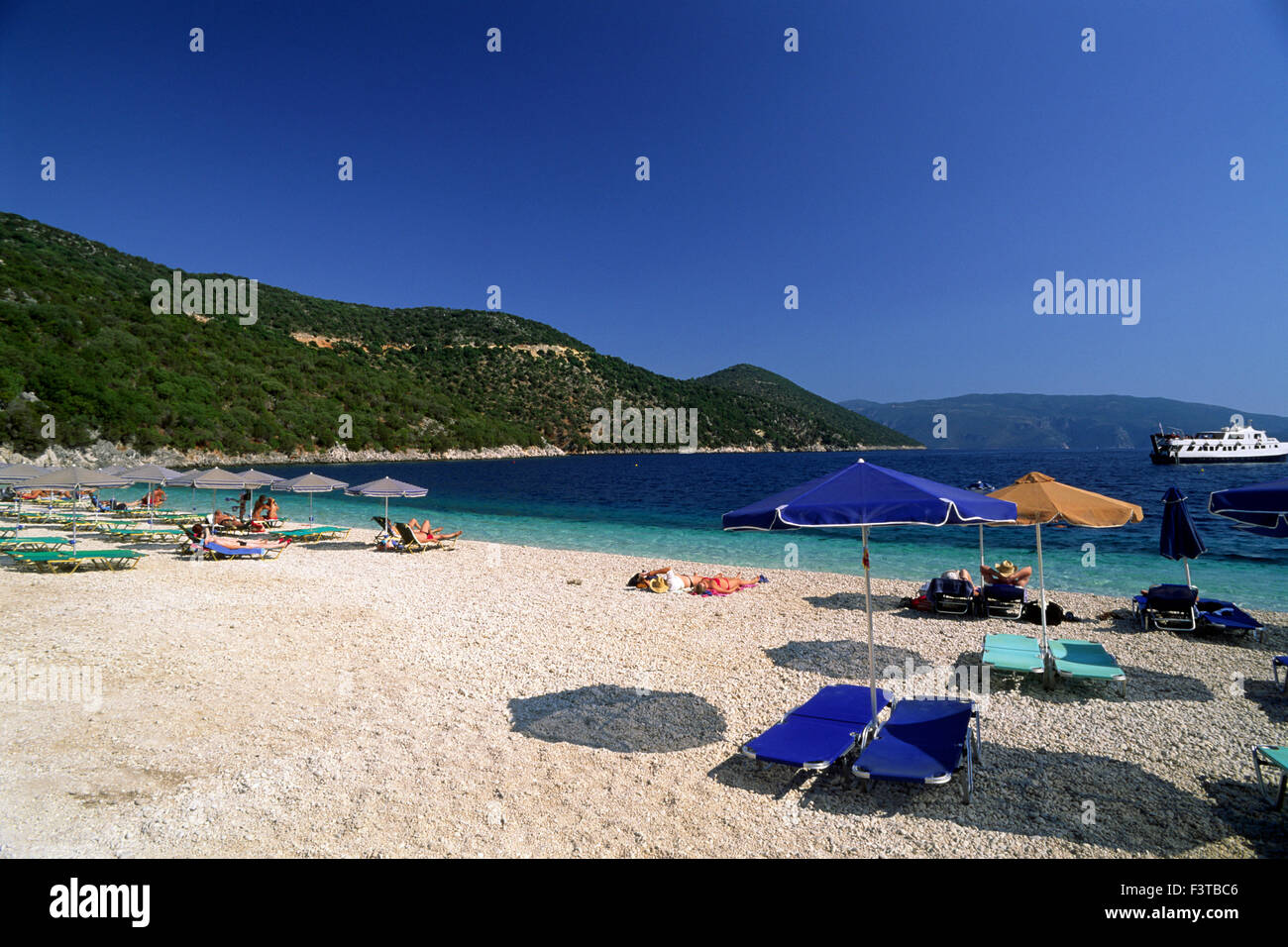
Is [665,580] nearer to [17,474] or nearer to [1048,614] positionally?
[1048,614]

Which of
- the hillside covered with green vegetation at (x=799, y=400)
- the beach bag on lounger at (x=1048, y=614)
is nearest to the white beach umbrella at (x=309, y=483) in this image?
the beach bag on lounger at (x=1048, y=614)

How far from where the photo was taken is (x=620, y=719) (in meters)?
6.21

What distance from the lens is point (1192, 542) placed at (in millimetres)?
9055

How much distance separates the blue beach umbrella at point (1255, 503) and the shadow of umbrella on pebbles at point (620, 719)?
16.7ft

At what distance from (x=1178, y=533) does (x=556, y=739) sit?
30.9 feet

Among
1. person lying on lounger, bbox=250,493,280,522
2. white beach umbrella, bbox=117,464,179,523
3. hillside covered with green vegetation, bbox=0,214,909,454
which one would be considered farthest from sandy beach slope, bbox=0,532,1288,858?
hillside covered with green vegetation, bbox=0,214,909,454

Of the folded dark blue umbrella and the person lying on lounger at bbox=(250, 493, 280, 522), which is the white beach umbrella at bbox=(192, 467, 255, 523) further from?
the folded dark blue umbrella

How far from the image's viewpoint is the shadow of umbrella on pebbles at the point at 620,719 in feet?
18.7

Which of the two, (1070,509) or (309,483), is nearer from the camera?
(1070,509)

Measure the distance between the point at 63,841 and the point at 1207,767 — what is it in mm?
8234

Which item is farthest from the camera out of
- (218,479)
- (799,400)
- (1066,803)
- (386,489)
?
(799,400)

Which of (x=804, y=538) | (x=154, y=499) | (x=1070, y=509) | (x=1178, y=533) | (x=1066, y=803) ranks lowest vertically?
(x=804, y=538)

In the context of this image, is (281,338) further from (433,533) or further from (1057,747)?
(1057,747)

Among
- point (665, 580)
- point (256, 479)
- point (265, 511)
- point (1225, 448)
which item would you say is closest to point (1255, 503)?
point (665, 580)
